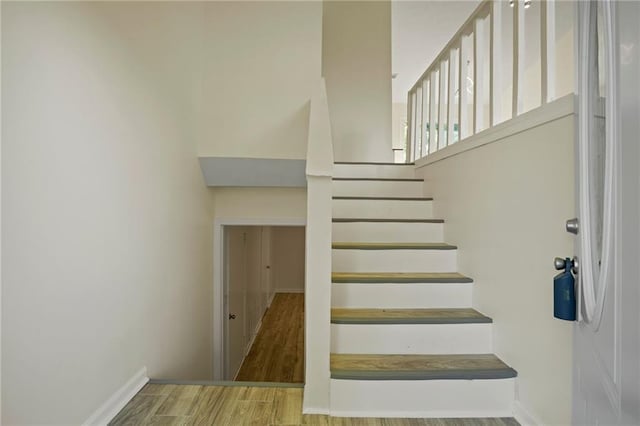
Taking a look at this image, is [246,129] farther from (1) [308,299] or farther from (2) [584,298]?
(2) [584,298]

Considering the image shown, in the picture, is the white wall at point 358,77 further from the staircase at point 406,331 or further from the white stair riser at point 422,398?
the white stair riser at point 422,398

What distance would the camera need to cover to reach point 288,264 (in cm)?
772

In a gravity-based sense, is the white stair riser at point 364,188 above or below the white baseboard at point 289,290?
above

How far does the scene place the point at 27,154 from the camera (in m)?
1.11

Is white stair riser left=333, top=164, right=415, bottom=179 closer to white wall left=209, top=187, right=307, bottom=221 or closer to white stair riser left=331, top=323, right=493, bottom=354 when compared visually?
white wall left=209, top=187, right=307, bottom=221

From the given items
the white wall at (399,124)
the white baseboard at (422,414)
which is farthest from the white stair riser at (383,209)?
the white wall at (399,124)

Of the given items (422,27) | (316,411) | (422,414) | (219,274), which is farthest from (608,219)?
(422,27)

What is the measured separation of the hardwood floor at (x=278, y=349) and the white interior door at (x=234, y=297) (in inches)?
8.9

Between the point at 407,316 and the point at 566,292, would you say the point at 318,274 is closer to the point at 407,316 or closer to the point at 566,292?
the point at 407,316

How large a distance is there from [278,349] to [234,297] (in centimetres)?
138

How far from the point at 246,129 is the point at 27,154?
1761 millimetres

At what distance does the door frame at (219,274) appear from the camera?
3281 mm

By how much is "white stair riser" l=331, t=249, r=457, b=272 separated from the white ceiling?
3.52 m

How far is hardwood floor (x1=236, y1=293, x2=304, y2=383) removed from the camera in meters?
4.19
